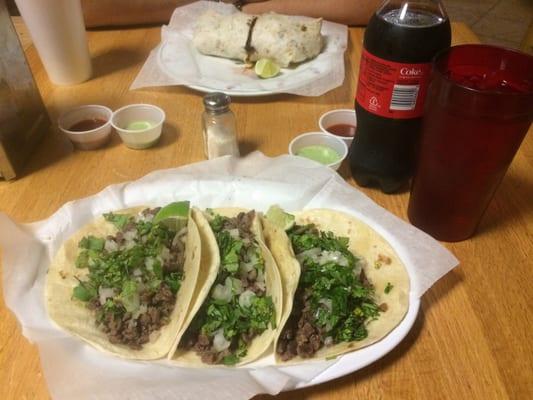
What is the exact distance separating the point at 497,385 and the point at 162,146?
1.26 metres

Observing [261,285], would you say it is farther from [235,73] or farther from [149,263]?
[235,73]

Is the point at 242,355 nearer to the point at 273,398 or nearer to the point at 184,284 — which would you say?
the point at 273,398

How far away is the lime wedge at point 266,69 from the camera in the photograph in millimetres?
1896

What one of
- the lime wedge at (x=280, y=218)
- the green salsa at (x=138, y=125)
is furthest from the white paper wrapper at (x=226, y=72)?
the lime wedge at (x=280, y=218)

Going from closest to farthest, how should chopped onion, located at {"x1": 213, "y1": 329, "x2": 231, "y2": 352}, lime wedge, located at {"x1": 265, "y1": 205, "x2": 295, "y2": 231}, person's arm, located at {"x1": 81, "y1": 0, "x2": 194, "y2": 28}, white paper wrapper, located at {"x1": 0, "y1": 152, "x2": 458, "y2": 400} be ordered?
white paper wrapper, located at {"x1": 0, "y1": 152, "x2": 458, "y2": 400}, chopped onion, located at {"x1": 213, "y1": 329, "x2": 231, "y2": 352}, lime wedge, located at {"x1": 265, "y1": 205, "x2": 295, "y2": 231}, person's arm, located at {"x1": 81, "y1": 0, "x2": 194, "y2": 28}

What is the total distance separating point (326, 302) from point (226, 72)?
1.29 meters

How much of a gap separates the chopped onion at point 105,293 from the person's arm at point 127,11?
5.80ft

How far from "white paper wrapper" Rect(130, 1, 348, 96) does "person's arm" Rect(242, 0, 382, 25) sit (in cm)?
18

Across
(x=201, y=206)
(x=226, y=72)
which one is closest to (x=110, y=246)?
(x=201, y=206)

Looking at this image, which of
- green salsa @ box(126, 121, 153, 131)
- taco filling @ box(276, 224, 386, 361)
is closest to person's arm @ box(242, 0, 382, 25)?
green salsa @ box(126, 121, 153, 131)

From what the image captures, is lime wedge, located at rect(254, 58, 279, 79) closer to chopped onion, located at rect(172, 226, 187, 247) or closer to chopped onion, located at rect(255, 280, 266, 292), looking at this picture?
chopped onion, located at rect(172, 226, 187, 247)

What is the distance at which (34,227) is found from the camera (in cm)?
117

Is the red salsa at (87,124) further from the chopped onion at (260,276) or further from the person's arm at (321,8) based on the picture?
the person's arm at (321,8)

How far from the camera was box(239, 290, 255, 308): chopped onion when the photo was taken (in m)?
1.03
